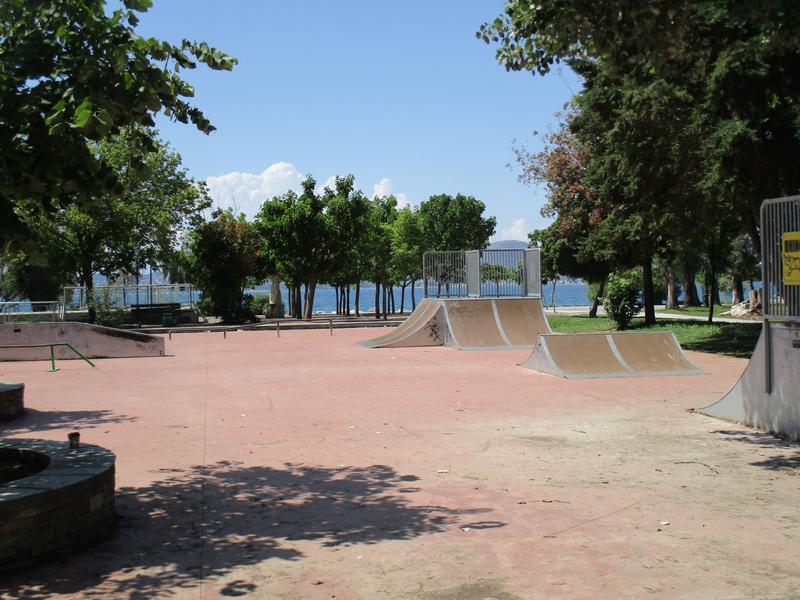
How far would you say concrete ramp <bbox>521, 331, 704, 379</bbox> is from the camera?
1566cm

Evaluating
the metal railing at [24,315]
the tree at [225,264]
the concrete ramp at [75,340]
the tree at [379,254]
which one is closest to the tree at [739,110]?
the concrete ramp at [75,340]

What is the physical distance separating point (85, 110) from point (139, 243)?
37.4 metres

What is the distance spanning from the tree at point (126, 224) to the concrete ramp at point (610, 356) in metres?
24.4

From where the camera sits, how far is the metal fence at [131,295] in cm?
3622

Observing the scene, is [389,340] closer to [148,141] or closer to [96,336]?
[96,336]

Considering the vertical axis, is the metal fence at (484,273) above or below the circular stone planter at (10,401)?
above

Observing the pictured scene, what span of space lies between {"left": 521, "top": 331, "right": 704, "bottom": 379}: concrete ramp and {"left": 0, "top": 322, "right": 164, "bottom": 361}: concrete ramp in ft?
39.2

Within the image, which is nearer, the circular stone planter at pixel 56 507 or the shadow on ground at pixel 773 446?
the circular stone planter at pixel 56 507

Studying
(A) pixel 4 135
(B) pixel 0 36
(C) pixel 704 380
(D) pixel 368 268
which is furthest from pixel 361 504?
(D) pixel 368 268

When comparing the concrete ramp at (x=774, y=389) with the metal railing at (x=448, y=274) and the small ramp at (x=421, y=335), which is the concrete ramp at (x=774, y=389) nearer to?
the small ramp at (x=421, y=335)

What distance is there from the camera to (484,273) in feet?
88.7

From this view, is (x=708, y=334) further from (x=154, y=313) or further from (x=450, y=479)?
(x=154, y=313)

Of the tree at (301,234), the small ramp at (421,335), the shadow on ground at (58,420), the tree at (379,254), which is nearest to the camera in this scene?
the shadow on ground at (58,420)

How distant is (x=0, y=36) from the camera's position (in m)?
6.28
